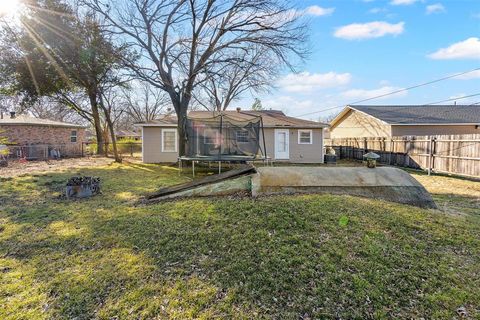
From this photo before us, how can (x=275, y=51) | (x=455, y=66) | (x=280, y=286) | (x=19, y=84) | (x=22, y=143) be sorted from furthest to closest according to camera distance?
(x=455, y=66) → (x=22, y=143) → (x=19, y=84) → (x=275, y=51) → (x=280, y=286)

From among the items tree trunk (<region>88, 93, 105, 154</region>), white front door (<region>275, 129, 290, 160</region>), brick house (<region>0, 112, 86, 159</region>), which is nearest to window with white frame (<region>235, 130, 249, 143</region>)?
white front door (<region>275, 129, 290, 160</region>)

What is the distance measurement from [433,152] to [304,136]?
5819mm

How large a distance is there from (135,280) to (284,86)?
614 inches

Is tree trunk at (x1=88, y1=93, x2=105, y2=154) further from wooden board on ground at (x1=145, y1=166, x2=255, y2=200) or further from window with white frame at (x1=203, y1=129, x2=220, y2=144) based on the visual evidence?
wooden board on ground at (x1=145, y1=166, x2=255, y2=200)

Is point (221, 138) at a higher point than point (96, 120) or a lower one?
lower

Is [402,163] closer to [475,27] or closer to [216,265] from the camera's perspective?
[475,27]

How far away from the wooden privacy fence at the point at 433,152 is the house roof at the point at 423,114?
250 cm

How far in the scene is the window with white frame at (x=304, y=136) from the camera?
14.5 m

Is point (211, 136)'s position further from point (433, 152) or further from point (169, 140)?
point (433, 152)

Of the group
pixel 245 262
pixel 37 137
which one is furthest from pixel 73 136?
pixel 245 262

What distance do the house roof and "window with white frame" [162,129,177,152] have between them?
12.4m

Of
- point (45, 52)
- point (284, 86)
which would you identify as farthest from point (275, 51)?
point (45, 52)

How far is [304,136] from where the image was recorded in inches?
573

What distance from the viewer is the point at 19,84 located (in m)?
12.4
